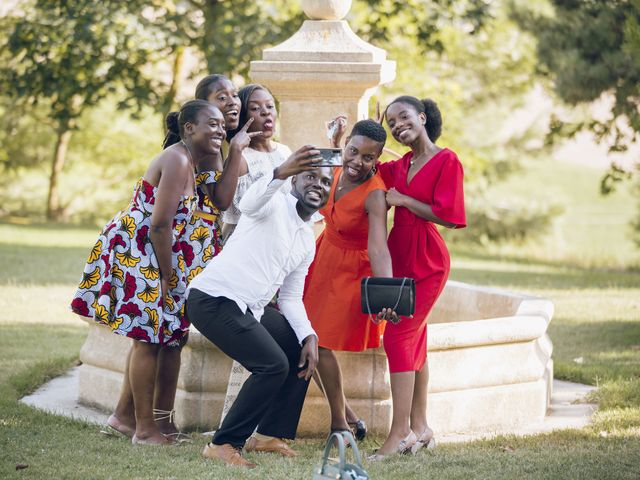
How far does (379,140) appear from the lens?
17.4ft

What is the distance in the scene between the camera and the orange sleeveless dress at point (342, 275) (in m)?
5.41

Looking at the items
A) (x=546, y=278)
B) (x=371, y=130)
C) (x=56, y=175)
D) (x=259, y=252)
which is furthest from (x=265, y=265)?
(x=56, y=175)

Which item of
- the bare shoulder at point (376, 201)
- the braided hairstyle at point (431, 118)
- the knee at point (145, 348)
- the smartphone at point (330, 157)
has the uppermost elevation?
the braided hairstyle at point (431, 118)

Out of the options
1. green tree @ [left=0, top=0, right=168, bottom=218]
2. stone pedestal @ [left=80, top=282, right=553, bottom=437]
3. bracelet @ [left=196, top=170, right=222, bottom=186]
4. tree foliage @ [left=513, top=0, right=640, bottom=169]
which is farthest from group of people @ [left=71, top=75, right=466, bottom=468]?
green tree @ [left=0, top=0, right=168, bottom=218]

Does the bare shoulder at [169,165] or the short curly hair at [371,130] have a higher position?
the short curly hair at [371,130]

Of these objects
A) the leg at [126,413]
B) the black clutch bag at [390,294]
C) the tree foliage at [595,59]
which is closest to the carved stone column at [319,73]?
the black clutch bag at [390,294]

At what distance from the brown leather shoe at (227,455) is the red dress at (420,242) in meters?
0.92

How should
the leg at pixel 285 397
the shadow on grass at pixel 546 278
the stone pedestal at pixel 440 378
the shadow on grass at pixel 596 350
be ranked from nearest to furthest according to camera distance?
the leg at pixel 285 397, the stone pedestal at pixel 440 378, the shadow on grass at pixel 596 350, the shadow on grass at pixel 546 278

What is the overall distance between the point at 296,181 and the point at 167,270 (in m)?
0.82

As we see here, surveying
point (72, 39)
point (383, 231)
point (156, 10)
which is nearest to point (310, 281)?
point (383, 231)

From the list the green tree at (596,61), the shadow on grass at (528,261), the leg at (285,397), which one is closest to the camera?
the leg at (285,397)

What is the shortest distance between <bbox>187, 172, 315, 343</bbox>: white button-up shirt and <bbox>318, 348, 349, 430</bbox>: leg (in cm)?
35

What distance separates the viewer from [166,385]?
550 centimetres

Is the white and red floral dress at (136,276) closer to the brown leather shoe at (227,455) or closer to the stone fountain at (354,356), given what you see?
Answer: the stone fountain at (354,356)
